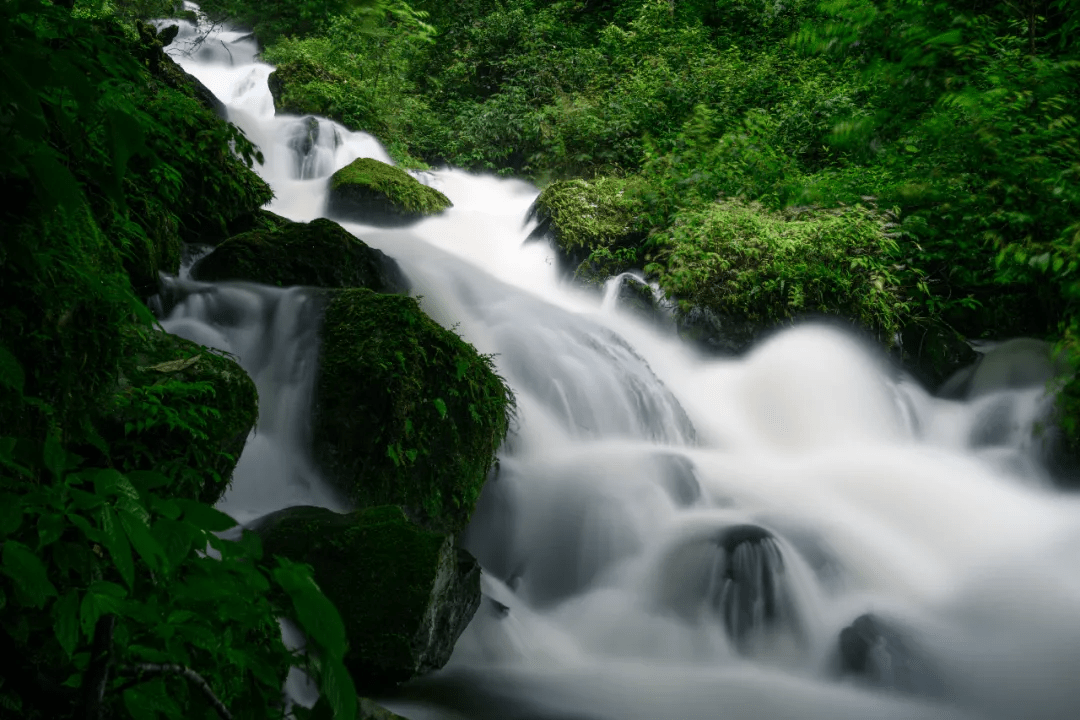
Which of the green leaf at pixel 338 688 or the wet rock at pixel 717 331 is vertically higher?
the green leaf at pixel 338 688

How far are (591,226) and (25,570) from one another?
8294 mm

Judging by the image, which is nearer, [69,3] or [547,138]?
[69,3]

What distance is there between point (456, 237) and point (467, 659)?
23.4ft

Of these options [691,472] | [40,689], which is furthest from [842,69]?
[40,689]

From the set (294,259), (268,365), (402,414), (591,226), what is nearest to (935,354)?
(591,226)

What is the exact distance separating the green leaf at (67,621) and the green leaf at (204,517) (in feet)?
→ 0.60

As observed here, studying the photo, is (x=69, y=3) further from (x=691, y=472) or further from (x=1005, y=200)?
(x=1005, y=200)

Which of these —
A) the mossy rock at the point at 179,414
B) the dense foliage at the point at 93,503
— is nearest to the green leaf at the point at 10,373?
the dense foliage at the point at 93,503

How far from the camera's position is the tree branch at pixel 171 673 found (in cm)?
113

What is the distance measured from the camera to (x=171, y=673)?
1.16m

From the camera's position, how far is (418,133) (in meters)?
14.0

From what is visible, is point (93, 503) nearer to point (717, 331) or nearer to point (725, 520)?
point (725, 520)

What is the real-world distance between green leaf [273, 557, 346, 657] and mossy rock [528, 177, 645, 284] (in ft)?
25.4

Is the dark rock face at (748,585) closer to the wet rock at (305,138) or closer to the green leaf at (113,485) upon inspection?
the green leaf at (113,485)
